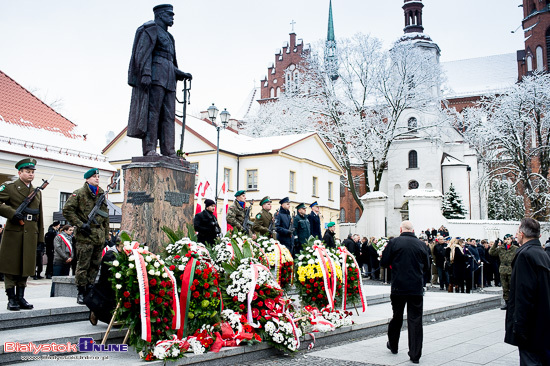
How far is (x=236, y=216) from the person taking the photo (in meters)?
11.9

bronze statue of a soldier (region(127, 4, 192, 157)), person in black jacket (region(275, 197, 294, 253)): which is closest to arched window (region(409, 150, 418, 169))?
person in black jacket (region(275, 197, 294, 253))

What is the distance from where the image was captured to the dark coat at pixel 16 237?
7.04 meters

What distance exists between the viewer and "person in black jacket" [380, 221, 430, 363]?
711 centimetres

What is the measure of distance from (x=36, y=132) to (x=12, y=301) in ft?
57.1

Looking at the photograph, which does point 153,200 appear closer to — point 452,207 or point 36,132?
point 36,132

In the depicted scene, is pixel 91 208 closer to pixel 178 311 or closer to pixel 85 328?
pixel 85 328

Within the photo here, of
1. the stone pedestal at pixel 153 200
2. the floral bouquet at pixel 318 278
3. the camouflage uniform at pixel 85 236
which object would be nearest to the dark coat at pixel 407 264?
the floral bouquet at pixel 318 278

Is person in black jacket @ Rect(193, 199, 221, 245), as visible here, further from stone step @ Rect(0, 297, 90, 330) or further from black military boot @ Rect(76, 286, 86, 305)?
stone step @ Rect(0, 297, 90, 330)

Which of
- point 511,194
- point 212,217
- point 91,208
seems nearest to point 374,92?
point 511,194

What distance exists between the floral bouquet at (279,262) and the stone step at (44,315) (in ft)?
11.5

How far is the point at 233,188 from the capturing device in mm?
39312

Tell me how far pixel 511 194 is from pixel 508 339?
4657cm

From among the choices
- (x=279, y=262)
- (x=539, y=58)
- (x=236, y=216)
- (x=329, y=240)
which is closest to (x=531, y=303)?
(x=279, y=262)

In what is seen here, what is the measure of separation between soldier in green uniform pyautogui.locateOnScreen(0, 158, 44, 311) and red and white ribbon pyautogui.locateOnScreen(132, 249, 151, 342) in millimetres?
2164
